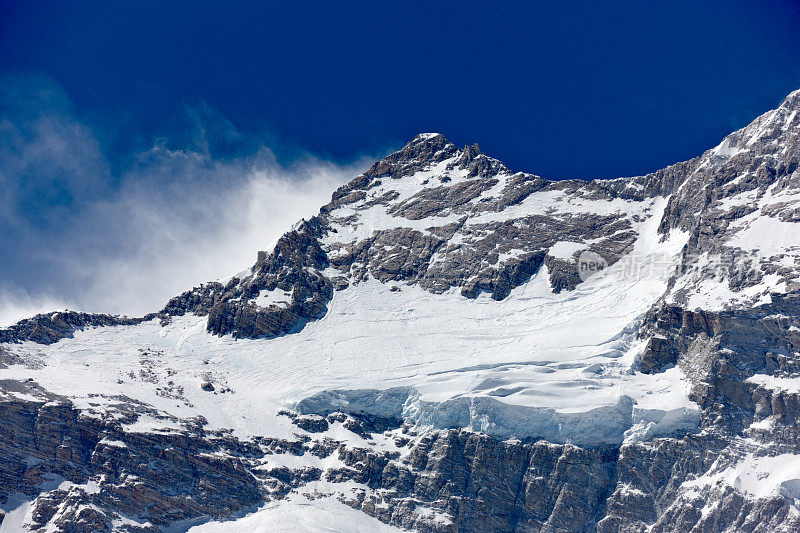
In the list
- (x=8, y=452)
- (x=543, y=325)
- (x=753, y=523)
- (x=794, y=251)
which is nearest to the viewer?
(x=753, y=523)

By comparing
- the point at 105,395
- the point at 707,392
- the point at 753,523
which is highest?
the point at 105,395

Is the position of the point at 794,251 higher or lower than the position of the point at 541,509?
higher

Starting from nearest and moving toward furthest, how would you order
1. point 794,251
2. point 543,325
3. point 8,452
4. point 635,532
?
point 635,532, point 8,452, point 794,251, point 543,325

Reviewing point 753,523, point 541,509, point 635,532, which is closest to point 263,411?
point 541,509

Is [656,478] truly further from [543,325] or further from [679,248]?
[679,248]

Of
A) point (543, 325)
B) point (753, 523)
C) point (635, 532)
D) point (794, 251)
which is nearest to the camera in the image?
point (753, 523)

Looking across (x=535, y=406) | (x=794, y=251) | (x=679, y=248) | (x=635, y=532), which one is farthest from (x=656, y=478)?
(x=679, y=248)

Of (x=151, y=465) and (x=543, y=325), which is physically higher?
(x=543, y=325)

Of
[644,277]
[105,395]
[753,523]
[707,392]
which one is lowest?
[753,523]

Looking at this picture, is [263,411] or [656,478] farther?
[263,411]

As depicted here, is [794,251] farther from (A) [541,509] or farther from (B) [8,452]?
(B) [8,452]
